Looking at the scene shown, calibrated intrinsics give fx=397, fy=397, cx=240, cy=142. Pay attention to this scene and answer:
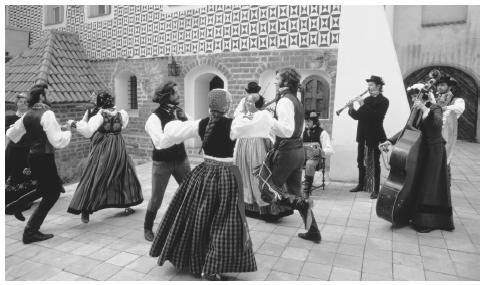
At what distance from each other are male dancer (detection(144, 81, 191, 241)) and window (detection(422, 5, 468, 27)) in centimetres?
1182

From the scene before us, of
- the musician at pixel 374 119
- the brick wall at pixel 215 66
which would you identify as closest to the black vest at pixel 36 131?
the musician at pixel 374 119

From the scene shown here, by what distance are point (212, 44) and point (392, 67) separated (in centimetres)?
430

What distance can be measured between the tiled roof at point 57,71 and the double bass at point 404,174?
835 centimetres

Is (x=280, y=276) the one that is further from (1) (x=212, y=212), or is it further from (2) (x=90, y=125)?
(2) (x=90, y=125)

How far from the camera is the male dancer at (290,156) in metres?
3.84

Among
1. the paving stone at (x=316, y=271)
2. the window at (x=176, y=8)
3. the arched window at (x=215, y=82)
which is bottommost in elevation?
the paving stone at (x=316, y=271)

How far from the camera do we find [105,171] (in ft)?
15.8

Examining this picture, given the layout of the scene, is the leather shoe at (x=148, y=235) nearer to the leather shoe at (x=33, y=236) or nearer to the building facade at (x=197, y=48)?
the leather shoe at (x=33, y=236)

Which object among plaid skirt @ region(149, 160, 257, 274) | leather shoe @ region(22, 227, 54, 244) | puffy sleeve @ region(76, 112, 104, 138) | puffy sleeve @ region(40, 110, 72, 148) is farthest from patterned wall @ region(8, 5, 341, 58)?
leather shoe @ region(22, 227, 54, 244)

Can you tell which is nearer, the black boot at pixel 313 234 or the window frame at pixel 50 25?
the black boot at pixel 313 234

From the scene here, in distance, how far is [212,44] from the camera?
9.48m

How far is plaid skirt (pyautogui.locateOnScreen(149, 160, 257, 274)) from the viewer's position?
298 centimetres

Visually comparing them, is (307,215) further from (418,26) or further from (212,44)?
(418,26)

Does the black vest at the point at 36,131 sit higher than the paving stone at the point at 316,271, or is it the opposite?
the black vest at the point at 36,131
